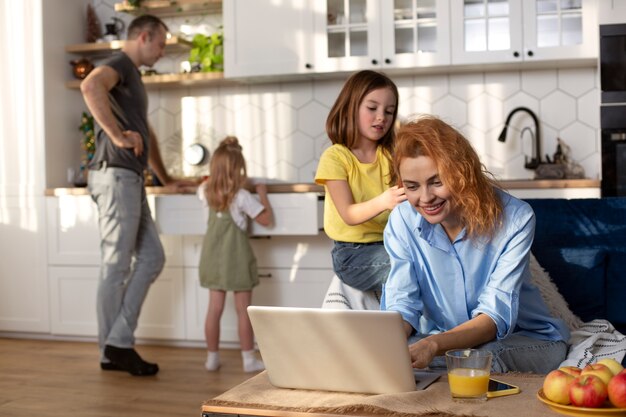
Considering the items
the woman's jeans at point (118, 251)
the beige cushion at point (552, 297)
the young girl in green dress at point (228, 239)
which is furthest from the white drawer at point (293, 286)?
the beige cushion at point (552, 297)

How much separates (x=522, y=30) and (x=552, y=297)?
2.06 metres

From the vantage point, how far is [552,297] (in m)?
2.45

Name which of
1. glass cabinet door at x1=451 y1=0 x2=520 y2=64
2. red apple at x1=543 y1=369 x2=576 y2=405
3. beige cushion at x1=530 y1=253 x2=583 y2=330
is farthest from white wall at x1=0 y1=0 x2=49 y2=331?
red apple at x1=543 y1=369 x2=576 y2=405

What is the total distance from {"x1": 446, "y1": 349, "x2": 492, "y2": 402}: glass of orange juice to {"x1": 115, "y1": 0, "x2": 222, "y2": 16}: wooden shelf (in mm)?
3580

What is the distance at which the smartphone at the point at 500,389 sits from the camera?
1.50 metres

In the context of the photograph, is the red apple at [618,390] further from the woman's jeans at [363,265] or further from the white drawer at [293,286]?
the white drawer at [293,286]

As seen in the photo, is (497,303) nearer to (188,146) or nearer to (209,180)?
(209,180)

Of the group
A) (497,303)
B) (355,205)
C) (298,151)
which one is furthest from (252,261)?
(497,303)

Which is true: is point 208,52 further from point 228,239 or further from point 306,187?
point 228,239

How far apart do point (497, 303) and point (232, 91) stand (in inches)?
→ 129

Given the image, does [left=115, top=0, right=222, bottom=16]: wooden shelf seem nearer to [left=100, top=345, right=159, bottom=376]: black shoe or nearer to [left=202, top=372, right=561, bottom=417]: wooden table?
[left=100, top=345, right=159, bottom=376]: black shoe

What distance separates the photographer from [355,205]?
99.3 inches

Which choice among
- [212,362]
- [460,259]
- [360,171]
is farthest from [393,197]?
[212,362]

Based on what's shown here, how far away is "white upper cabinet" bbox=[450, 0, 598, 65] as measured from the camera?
161 inches
